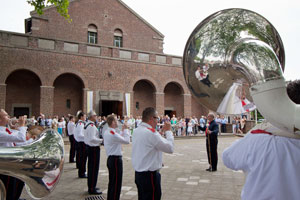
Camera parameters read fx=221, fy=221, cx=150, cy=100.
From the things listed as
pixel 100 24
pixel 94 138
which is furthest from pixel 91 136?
pixel 100 24

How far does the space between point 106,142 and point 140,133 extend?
1417 mm

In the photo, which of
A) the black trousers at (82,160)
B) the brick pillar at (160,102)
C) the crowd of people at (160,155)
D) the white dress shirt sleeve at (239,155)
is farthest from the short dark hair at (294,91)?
the brick pillar at (160,102)

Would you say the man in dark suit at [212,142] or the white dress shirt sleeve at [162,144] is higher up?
the white dress shirt sleeve at [162,144]

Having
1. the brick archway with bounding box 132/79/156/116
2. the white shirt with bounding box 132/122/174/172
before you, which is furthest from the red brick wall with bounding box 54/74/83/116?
the white shirt with bounding box 132/122/174/172

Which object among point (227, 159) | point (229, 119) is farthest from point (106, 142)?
point (229, 119)

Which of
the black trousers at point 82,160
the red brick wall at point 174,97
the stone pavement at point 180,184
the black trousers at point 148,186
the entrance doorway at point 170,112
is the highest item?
the red brick wall at point 174,97

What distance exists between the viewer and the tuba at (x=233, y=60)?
5.09 ft

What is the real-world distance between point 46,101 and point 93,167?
47.4 ft

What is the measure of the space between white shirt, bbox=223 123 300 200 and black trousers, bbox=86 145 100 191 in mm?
4057

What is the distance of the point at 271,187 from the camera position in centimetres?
163

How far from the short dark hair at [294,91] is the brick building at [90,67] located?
1845 centimetres

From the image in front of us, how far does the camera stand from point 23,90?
18656 millimetres

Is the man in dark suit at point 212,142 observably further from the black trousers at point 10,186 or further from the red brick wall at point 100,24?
the red brick wall at point 100,24

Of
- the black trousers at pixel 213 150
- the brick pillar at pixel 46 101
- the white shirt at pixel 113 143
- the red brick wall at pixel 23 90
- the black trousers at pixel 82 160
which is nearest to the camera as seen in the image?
the white shirt at pixel 113 143
